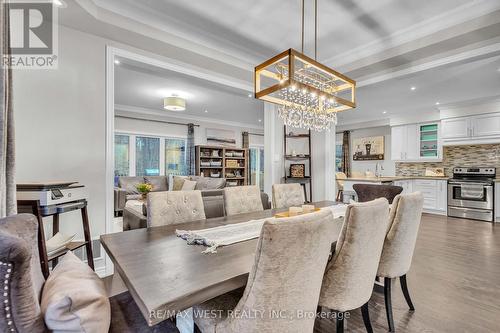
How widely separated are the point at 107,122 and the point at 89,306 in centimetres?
240

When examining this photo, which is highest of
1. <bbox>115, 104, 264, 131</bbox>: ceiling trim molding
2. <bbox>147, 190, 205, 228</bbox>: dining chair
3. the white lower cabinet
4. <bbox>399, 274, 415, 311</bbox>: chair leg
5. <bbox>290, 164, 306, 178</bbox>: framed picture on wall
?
<bbox>115, 104, 264, 131</bbox>: ceiling trim molding

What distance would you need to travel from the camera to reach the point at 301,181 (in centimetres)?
504

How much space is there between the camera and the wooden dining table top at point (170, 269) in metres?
0.86

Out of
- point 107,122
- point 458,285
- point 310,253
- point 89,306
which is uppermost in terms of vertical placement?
point 107,122

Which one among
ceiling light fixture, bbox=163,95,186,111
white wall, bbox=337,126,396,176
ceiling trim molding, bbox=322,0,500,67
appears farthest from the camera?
white wall, bbox=337,126,396,176

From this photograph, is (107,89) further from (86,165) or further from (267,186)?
(267,186)

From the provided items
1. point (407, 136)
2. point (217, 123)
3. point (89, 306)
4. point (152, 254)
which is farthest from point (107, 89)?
point (407, 136)

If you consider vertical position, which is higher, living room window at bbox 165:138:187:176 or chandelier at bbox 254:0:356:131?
chandelier at bbox 254:0:356:131

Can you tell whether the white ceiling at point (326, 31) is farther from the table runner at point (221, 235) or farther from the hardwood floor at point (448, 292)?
the hardwood floor at point (448, 292)

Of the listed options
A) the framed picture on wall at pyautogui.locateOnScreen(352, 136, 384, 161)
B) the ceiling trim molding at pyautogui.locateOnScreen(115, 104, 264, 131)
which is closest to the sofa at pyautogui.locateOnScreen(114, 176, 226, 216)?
the ceiling trim molding at pyautogui.locateOnScreen(115, 104, 264, 131)

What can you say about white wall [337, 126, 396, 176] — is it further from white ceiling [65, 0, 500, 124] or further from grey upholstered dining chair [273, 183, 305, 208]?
grey upholstered dining chair [273, 183, 305, 208]

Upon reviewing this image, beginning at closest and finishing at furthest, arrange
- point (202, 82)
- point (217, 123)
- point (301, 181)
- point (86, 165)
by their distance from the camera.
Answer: point (86, 165), point (202, 82), point (301, 181), point (217, 123)

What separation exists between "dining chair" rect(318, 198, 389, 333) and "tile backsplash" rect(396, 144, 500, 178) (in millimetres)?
6232

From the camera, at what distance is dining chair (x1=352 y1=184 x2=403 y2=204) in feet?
11.8
